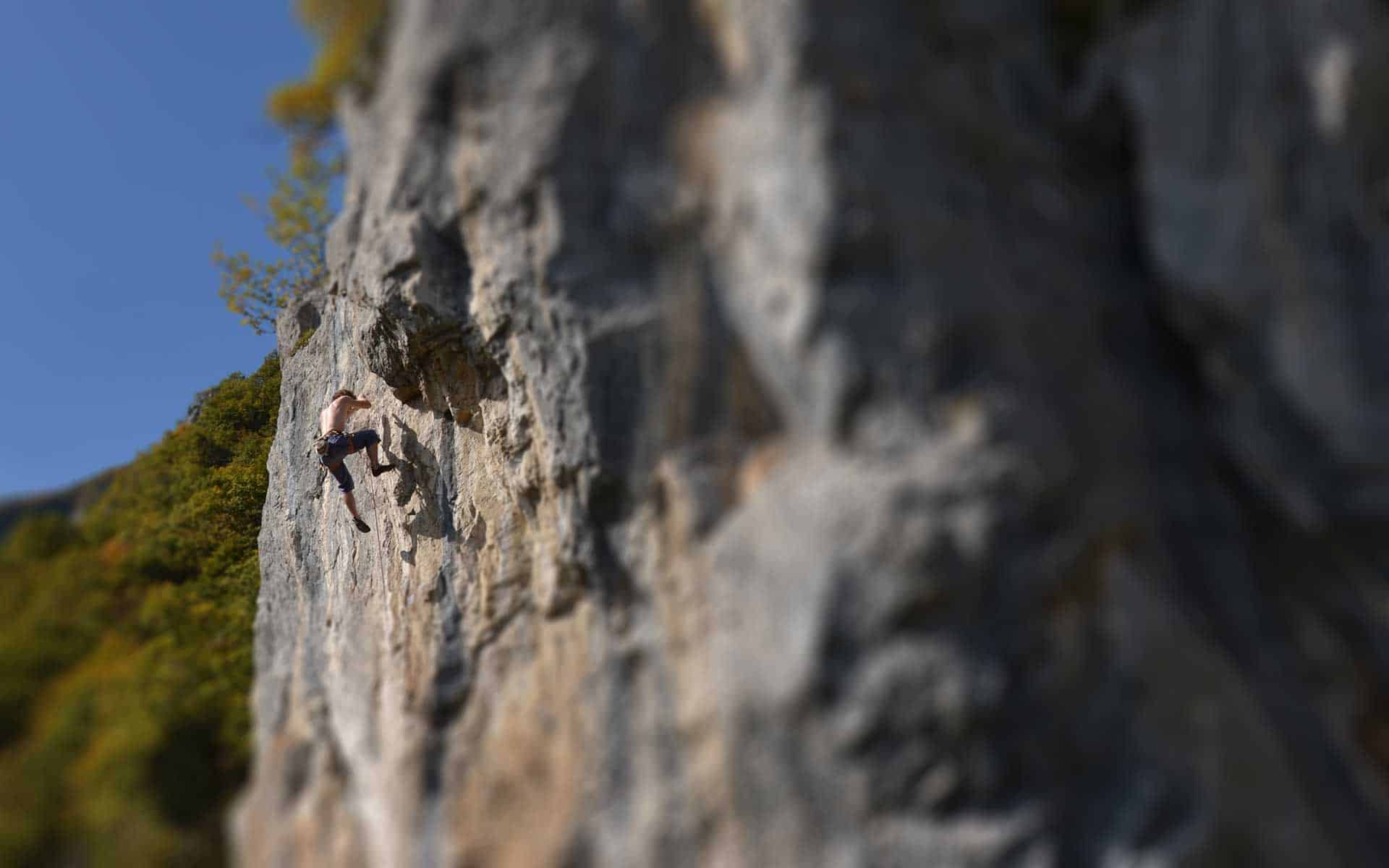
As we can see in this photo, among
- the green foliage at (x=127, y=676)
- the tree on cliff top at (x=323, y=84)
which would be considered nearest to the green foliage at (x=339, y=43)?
the tree on cliff top at (x=323, y=84)

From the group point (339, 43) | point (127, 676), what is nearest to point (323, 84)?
point (339, 43)

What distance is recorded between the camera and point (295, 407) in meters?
13.5

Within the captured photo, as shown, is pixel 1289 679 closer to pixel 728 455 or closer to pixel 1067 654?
pixel 1067 654

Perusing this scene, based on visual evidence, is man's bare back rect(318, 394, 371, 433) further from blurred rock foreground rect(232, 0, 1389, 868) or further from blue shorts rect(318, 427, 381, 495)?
blurred rock foreground rect(232, 0, 1389, 868)

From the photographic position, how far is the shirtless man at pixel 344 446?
1103cm

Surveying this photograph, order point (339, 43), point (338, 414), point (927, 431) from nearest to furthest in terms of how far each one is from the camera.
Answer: point (927, 431) < point (339, 43) < point (338, 414)

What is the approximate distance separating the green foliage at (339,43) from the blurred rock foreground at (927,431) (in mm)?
637

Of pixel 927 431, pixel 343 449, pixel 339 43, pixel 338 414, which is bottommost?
pixel 927 431

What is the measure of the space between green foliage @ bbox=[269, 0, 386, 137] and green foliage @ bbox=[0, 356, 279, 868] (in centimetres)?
527

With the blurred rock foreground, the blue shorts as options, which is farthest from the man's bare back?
the blurred rock foreground

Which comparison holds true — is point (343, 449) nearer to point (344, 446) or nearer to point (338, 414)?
point (344, 446)

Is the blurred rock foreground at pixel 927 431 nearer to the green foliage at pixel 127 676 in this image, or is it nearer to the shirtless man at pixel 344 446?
the green foliage at pixel 127 676

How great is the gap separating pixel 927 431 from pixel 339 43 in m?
6.37

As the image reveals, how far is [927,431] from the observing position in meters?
6.48
